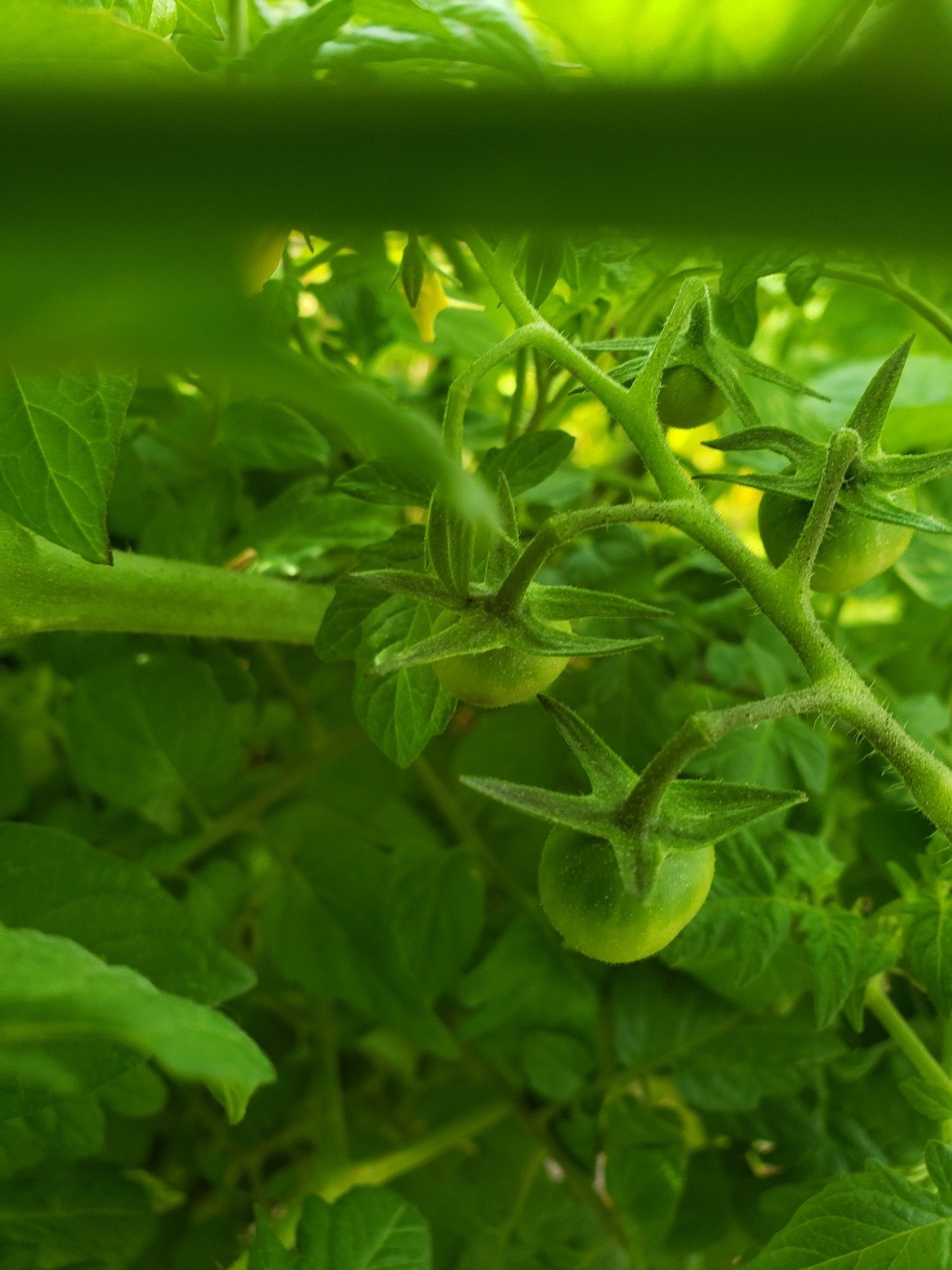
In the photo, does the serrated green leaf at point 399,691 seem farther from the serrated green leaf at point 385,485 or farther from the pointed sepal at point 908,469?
the pointed sepal at point 908,469

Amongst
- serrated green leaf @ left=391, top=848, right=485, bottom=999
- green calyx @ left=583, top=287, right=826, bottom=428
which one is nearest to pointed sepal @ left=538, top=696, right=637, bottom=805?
green calyx @ left=583, top=287, right=826, bottom=428

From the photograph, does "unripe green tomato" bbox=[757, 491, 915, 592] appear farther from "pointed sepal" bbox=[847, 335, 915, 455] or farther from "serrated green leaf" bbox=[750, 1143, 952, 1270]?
"serrated green leaf" bbox=[750, 1143, 952, 1270]

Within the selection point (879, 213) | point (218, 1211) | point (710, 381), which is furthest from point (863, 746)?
point (879, 213)

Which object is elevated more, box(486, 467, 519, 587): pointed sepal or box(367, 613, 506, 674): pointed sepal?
box(486, 467, 519, 587): pointed sepal

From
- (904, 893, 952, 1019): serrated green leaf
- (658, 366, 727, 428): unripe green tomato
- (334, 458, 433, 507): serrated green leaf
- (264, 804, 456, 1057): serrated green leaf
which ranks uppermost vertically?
(658, 366, 727, 428): unripe green tomato

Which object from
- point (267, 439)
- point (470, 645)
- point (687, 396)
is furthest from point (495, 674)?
point (267, 439)

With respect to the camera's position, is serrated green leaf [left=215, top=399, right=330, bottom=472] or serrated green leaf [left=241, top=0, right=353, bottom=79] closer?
serrated green leaf [left=241, top=0, right=353, bottom=79]

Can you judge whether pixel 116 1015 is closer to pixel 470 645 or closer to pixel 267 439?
pixel 470 645
